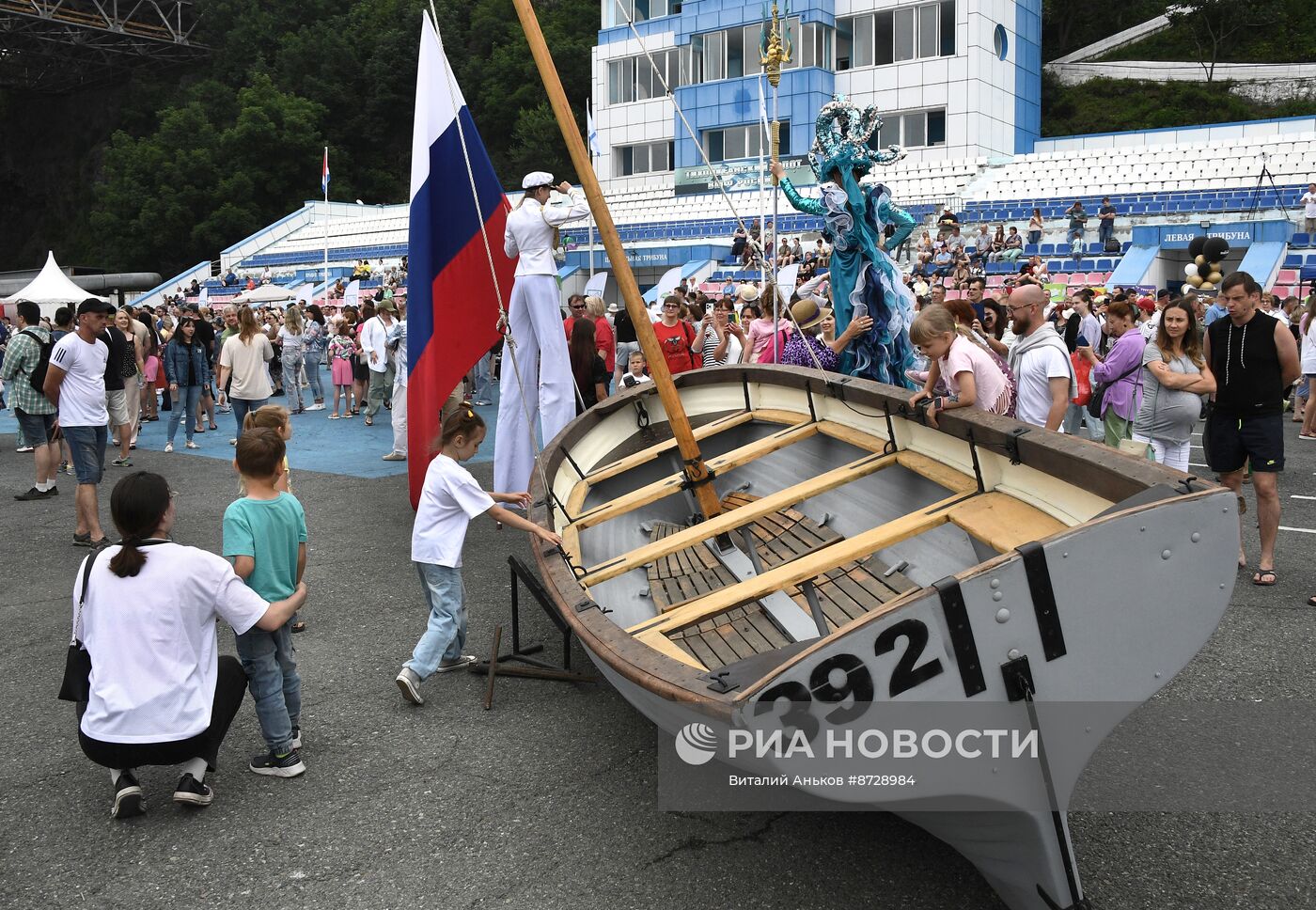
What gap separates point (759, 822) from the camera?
3812 mm

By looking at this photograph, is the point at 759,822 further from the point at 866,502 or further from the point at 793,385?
the point at 793,385

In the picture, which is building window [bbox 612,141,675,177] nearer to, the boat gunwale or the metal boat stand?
the boat gunwale

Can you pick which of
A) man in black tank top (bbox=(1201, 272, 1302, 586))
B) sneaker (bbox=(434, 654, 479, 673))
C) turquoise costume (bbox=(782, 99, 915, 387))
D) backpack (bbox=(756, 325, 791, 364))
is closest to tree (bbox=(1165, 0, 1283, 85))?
backpack (bbox=(756, 325, 791, 364))

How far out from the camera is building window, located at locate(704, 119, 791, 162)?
41062 millimetres

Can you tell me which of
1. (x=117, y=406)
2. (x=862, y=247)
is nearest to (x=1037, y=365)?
(x=862, y=247)

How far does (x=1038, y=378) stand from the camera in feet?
18.6

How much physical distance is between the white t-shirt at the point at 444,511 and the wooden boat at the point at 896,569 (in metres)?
0.50

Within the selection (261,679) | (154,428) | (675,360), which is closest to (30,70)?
(154,428)

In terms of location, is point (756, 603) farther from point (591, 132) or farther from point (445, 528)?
point (591, 132)

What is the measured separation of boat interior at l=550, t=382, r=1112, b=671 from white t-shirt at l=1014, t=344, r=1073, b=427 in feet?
2.43

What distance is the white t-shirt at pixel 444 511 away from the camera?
4746mm

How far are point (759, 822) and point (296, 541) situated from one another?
2126mm

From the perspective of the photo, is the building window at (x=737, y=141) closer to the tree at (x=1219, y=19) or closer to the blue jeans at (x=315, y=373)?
the tree at (x=1219, y=19)

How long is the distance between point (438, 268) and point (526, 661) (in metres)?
3.10
